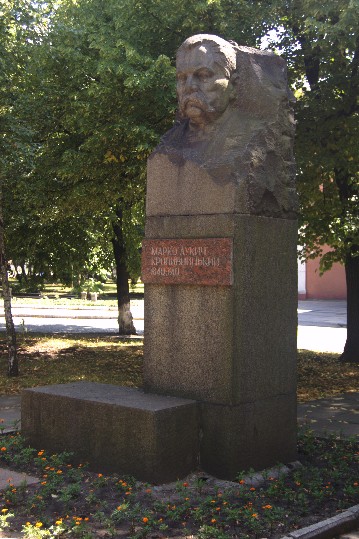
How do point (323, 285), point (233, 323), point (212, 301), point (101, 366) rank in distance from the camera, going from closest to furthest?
point (233, 323) → point (212, 301) → point (101, 366) → point (323, 285)

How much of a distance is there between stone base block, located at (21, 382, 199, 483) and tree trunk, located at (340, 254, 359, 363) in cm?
946

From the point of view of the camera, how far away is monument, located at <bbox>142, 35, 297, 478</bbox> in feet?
21.6

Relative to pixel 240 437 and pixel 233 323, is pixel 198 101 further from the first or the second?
pixel 240 437

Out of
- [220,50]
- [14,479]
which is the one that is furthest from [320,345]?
[14,479]

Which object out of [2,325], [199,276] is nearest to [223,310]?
[199,276]

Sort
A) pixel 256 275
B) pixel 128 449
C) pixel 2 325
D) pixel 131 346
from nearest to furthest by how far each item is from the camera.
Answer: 1. pixel 128 449
2. pixel 256 275
3. pixel 131 346
4. pixel 2 325

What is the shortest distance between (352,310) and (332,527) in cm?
1093

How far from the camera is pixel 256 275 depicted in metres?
6.77

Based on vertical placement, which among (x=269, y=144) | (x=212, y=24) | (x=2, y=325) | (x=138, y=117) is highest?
(x=212, y=24)

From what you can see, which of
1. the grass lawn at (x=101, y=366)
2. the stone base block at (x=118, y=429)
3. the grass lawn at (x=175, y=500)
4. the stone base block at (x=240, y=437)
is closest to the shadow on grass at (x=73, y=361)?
the grass lawn at (x=101, y=366)

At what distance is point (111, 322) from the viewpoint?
1162 inches

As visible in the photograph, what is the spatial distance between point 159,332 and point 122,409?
991 millimetres

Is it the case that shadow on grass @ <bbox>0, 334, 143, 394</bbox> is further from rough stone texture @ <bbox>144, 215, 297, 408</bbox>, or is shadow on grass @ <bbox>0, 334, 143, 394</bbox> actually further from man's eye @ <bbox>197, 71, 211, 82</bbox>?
man's eye @ <bbox>197, 71, 211, 82</bbox>

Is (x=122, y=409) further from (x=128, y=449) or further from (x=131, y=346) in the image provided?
(x=131, y=346)
